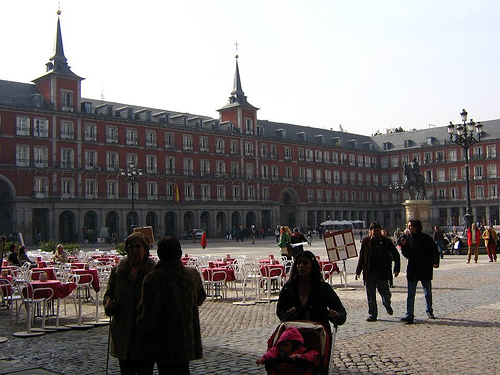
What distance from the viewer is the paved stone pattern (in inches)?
272

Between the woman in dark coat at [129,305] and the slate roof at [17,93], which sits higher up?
the slate roof at [17,93]

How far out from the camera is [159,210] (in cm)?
5953

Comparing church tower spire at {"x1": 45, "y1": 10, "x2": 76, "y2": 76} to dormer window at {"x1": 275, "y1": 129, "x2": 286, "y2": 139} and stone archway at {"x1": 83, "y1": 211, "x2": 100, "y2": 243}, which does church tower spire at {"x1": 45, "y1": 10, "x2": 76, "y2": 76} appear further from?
dormer window at {"x1": 275, "y1": 129, "x2": 286, "y2": 139}

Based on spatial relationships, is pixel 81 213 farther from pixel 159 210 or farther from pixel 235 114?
pixel 235 114

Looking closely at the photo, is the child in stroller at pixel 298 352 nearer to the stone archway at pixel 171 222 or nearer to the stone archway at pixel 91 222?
the stone archway at pixel 91 222

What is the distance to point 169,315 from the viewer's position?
195 inches

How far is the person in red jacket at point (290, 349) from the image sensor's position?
4641 mm

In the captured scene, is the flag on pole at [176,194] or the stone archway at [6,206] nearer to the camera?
the stone archway at [6,206]

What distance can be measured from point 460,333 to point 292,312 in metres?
4.36

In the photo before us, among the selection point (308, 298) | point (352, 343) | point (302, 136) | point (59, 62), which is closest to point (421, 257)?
point (352, 343)

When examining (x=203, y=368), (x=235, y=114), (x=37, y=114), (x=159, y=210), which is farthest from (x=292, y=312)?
(x=235, y=114)

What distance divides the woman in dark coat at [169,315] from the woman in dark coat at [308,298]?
936 millimetres

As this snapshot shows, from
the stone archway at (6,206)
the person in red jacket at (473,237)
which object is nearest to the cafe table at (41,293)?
the person in red jacket at (473,237)

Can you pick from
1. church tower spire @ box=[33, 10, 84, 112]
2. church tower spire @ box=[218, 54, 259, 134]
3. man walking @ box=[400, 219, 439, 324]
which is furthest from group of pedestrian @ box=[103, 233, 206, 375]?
church tower spire @ box=[218, 54, 259, 134]
